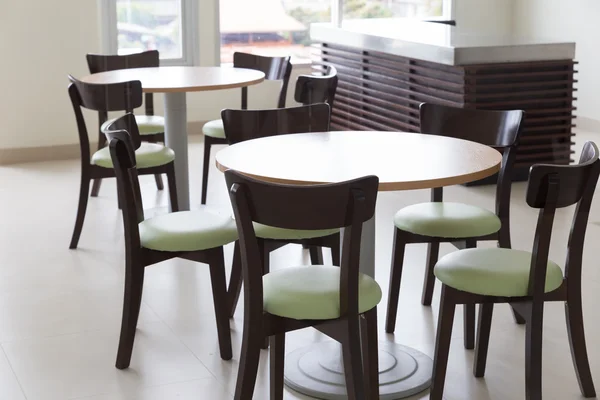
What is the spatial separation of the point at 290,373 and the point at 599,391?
103 cm

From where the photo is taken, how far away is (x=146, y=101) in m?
5.63

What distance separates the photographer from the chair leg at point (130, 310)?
3.19 meters

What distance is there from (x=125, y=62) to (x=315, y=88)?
5.27 ft

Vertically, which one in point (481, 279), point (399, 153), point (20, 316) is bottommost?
point (20, 316)

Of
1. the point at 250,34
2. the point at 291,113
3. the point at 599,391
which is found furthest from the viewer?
the point at 250,34

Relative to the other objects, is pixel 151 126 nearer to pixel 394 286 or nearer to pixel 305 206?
pixel 394 286

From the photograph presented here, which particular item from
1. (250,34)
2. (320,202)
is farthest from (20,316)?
(250,34)

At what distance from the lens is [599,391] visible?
3023 millimetres

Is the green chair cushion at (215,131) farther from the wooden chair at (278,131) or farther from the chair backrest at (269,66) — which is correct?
the wooden chair at (278,131)

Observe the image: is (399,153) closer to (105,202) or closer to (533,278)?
(533,278)

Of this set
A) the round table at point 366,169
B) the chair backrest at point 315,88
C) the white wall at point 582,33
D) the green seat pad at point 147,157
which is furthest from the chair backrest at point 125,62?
the white wall at point 582,33

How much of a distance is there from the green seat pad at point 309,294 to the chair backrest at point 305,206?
124 mm

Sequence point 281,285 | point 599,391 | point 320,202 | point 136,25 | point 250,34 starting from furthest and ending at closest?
point 250,34 < point 136,25 < point 599,391 < point 281,285 < point 320,202

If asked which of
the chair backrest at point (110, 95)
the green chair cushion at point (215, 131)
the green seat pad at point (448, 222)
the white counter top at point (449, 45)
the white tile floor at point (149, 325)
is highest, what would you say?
the white counter top at point (449, 45)
